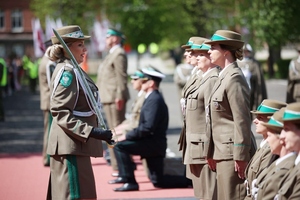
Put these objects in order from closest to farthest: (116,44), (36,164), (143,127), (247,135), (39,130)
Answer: (247,135) < (143,127) < (116,44) < (36,164) < (39,130)

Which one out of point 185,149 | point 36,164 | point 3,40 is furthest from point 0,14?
point 185,149

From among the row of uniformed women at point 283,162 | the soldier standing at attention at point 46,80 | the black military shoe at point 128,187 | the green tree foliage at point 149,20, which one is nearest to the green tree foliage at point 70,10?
the green tree foliage at point 149,20

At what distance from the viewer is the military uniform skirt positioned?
7.34 m

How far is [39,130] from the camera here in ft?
68.8

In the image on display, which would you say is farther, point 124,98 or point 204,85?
point 124,98

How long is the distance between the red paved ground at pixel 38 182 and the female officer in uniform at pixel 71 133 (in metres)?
3.10

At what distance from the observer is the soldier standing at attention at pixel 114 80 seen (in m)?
12.8

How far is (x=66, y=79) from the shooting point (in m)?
7.31

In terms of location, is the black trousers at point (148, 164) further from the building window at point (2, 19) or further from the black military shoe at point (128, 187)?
the building window at point (2, 19)

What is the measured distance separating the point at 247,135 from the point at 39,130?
46.8ft

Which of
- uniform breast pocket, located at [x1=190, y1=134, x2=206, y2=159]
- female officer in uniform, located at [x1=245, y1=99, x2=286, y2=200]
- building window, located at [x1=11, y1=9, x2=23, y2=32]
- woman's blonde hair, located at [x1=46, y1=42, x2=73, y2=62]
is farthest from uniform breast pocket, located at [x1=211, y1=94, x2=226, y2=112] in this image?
building window, located at [x1=11, y1=9, x2=23, y2=32]

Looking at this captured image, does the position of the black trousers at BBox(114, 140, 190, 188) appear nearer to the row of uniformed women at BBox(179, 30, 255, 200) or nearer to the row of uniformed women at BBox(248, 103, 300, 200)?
the row of uniformed women at BBox(179, 30, 255, 200)

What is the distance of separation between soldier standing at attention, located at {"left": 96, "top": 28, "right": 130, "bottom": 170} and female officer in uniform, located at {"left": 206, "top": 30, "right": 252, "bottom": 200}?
540 cm

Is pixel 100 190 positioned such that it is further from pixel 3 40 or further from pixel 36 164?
pixel 3 40
